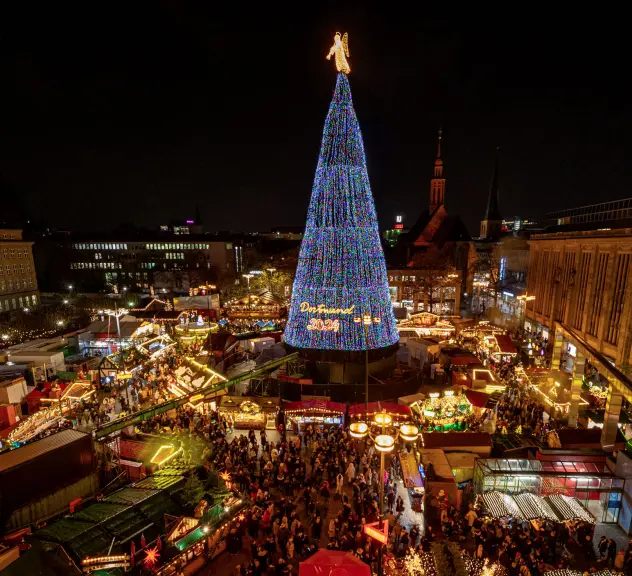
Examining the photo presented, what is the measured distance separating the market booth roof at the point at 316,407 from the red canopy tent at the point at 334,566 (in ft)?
24.7

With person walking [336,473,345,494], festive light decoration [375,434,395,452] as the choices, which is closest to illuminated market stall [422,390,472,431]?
person walking [336,473,345,494]

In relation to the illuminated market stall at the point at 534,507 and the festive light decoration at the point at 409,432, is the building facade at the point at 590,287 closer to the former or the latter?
the illuminated market stall at the point at 534,507

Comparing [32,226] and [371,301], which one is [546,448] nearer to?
[371,301]

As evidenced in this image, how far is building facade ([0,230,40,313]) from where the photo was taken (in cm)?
4319

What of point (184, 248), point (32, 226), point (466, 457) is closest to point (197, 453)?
point (466, 457)

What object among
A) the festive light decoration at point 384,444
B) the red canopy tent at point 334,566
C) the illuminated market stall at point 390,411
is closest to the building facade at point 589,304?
the illuminated market stall at point 390,411

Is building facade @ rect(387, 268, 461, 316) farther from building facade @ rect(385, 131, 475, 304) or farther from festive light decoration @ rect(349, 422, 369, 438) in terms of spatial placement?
festive light decoration @ rect(349, 422, 369, 438)

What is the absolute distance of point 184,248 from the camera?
2506 inches

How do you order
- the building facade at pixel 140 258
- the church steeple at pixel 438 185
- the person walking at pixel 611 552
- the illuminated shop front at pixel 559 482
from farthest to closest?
1. the building facade at pixel 140 258
2. the church steeple at pixel 438 185
3. the illuminated shop front at pixel 559 482
4. the person walking at pixel 611 552

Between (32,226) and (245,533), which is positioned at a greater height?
(32,226)

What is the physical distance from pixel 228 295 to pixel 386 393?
102ft

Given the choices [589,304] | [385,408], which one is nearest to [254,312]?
[385,408]

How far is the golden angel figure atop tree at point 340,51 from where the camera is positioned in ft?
46.8

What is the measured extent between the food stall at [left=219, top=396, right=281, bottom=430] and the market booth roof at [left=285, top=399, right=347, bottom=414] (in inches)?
35.4
